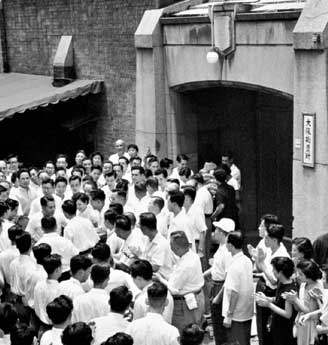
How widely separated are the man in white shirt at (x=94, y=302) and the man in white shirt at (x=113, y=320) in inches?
18.6

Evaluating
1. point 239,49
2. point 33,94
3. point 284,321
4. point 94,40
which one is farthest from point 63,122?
point 284,321

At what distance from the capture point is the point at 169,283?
792 cm

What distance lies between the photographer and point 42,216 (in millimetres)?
10055

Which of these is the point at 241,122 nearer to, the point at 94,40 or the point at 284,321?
the point at 94,40

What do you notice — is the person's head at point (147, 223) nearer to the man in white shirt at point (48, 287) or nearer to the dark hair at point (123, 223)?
the dark hair at point (123, 223)

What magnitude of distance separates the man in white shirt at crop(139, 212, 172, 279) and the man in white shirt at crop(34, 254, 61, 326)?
1.32 m

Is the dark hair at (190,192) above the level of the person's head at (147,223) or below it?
below

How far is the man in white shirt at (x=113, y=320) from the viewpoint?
6.23m

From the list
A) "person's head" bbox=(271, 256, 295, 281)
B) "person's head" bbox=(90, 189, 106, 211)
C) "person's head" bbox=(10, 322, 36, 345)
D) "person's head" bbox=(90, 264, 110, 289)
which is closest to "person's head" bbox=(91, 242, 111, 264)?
"person's head" bbox=(90, 264, 110, 289)

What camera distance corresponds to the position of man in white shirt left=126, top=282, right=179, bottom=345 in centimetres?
611

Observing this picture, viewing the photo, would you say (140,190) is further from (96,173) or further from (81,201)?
(96,173)

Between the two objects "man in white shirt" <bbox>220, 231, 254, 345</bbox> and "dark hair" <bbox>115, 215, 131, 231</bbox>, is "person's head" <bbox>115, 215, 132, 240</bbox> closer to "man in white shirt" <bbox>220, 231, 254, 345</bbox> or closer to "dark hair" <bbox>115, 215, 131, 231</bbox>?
"dark hair" <bbox>115, 215, 131, 231</bbox>

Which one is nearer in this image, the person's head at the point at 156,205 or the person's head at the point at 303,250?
the person's head at the point at 303,250

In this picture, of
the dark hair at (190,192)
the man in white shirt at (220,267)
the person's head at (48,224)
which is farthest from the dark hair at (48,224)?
the dark hair at (190,192)
